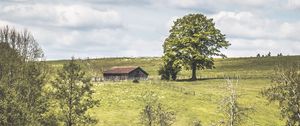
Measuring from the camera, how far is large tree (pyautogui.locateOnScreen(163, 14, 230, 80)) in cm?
11981

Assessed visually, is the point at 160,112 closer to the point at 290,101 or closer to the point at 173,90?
the point at 290,101

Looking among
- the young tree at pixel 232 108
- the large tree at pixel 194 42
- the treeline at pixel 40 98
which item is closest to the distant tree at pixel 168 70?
the large tree at pixel 194 42

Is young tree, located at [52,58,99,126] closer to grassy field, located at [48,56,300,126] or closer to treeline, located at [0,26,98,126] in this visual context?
treeline, located at [0,26,98,126]

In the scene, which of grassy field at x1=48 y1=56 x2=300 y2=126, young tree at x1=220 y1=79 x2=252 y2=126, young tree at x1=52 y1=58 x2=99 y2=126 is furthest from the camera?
grassy field at x1=48 y1=56 x2=300 y2=126

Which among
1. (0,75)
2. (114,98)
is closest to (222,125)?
(114,98)

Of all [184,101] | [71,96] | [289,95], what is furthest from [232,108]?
[184,101]

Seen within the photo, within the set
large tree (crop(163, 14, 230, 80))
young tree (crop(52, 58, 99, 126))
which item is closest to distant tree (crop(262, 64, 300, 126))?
young tree (crop(52, 58, 99, 126))

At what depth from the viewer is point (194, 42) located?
121 m

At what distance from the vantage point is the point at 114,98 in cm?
8725

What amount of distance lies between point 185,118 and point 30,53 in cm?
4110

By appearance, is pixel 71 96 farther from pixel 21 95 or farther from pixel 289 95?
pixel 289 95

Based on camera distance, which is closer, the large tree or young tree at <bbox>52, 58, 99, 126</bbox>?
young tree at <bbox>52, 58, 99, 126</bbox>

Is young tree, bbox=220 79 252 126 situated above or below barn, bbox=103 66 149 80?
below

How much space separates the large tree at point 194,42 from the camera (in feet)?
393
